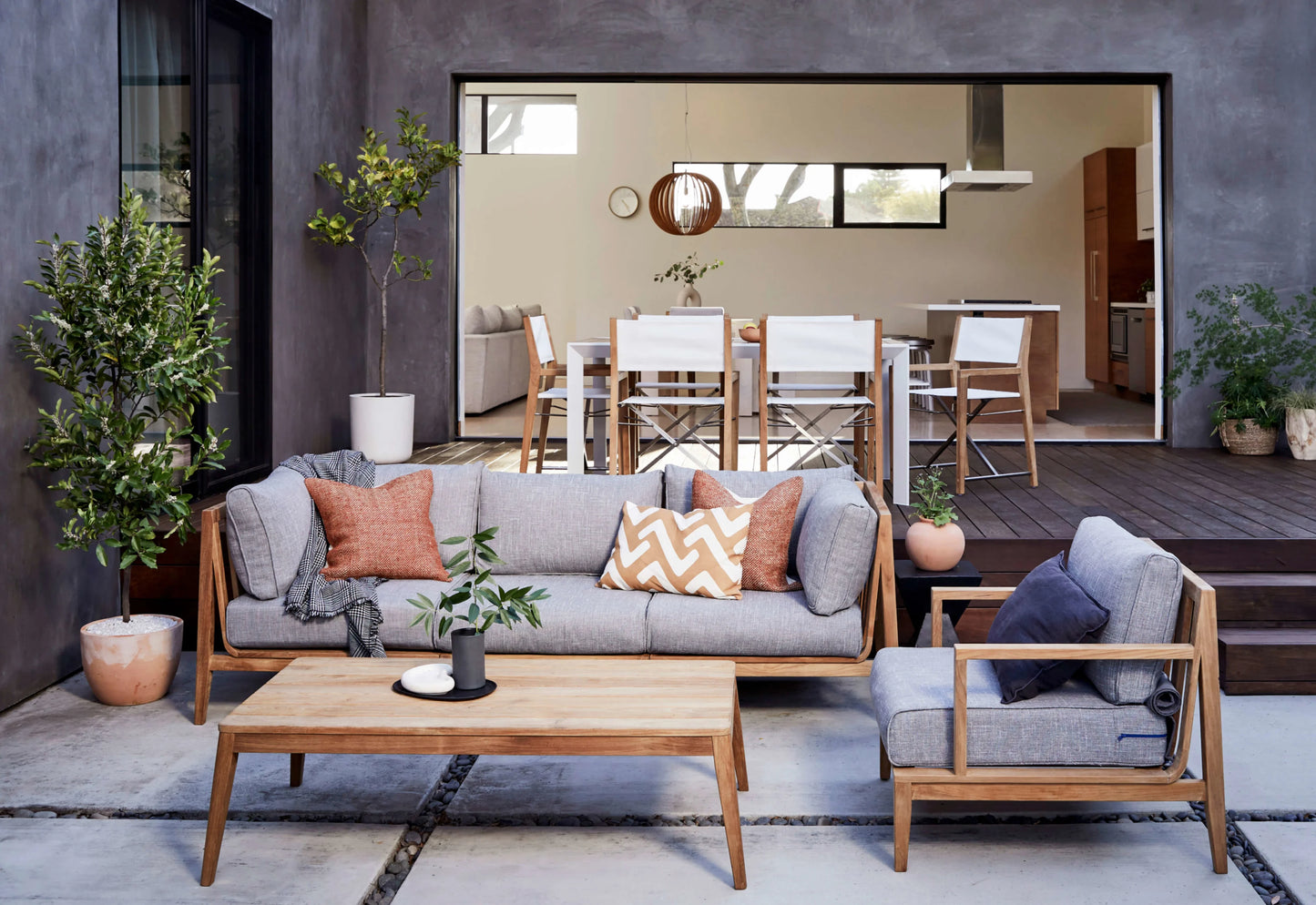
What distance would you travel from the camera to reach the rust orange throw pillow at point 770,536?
3.86 metres

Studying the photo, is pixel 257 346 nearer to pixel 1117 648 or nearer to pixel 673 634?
pixel 673 634

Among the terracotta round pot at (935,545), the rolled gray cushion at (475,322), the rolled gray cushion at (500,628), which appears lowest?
the rolled gray cushion at (500,628)

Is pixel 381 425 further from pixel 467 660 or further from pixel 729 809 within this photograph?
pixel 729 809

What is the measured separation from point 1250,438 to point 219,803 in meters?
6.22

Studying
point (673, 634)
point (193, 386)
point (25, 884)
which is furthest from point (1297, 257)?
point (25, 884)

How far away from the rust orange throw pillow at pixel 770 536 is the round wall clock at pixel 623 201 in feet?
27.5

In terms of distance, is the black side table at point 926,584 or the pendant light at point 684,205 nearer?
the black side table at point 926,584

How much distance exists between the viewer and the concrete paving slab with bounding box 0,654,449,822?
307cm

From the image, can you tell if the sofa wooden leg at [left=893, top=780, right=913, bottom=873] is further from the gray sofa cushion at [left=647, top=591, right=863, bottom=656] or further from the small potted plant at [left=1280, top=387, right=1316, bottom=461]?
the small potted plant at [left=1280, top=387, right=1316, bottom=461]

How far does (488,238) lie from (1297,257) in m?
8.17

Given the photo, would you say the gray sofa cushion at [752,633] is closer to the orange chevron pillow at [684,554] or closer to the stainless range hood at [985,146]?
the orange chevron pillow at [684,554]

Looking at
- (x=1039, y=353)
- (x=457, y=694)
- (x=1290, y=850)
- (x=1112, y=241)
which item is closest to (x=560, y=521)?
(x=457, y=694)

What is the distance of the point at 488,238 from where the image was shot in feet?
43.3

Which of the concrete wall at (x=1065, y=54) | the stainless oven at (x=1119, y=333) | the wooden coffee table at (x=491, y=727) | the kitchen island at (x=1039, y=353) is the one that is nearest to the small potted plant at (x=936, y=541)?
the wooden coffee table at (x=491, y=727)
